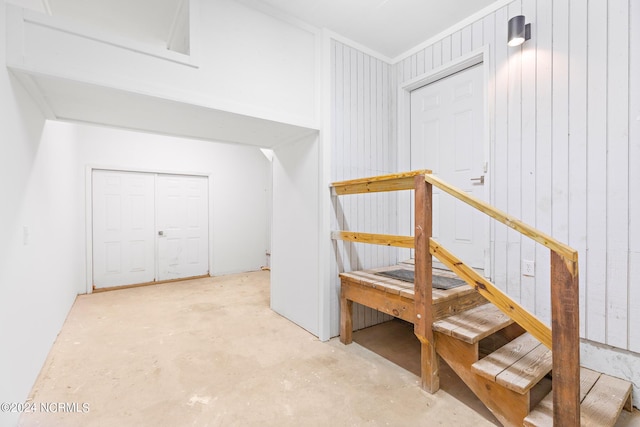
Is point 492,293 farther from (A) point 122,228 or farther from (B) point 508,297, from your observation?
(A) point 122,228

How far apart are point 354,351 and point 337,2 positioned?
9.33 ft

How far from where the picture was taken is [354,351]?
2.44 metres

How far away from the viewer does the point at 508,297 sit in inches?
56.8

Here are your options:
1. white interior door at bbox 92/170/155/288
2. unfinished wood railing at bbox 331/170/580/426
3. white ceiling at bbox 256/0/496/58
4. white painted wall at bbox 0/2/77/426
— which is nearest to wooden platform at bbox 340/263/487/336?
unfinished wood railing at bbox 331/170/580/426

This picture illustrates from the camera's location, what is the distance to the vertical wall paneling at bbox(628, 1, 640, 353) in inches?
67.4

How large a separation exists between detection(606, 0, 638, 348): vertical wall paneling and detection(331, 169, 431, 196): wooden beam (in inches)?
45.0

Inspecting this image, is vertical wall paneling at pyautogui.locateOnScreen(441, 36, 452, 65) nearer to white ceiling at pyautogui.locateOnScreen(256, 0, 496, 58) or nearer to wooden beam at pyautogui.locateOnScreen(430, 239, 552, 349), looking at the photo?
white ceiling at pyautogui.locateOnScreen(256, 0, 496, 58)

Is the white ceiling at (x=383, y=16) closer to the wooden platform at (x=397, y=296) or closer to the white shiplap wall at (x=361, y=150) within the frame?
the white shiplap wall at (x=361, y=150)

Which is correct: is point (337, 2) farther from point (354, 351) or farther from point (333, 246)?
point (354, 351)

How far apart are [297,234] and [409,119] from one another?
1.72 meters

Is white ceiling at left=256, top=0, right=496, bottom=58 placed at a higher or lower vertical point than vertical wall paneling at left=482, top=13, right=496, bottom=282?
higher

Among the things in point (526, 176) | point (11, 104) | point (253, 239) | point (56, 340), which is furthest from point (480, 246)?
point (253, 239)

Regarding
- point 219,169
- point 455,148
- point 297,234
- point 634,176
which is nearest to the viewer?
point 634,176

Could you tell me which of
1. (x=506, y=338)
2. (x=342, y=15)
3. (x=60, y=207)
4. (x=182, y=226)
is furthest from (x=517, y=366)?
(x=182, y=226)
